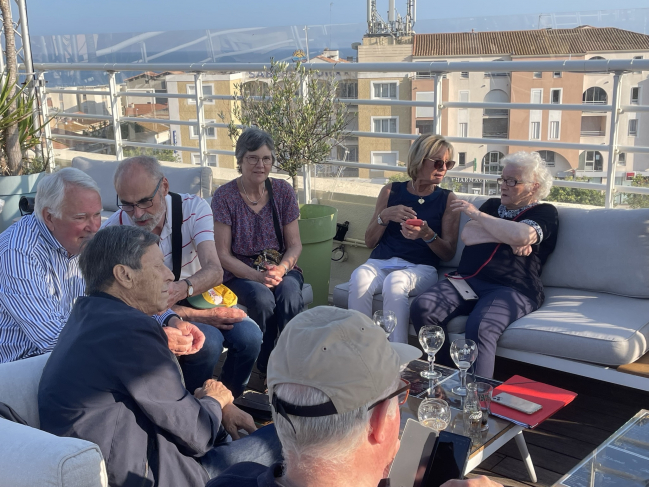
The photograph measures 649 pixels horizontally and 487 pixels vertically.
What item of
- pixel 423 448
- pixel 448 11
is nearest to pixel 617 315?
pixel 423 448

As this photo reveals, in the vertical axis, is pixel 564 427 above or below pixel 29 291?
below

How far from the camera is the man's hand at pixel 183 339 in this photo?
2.17m

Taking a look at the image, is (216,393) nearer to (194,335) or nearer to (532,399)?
(194,335)

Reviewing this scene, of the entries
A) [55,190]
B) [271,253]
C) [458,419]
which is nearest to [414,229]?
[271,253]

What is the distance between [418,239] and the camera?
11.7 feet

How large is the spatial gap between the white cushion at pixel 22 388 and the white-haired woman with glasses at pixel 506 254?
190 centimetres

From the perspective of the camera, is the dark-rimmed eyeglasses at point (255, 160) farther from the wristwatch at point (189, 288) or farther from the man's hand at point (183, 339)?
the man's hand at point (183, 339)

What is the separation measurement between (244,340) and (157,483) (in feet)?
4.19

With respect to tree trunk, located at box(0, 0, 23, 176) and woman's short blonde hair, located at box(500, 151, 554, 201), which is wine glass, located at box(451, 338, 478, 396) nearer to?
woman's short blonde hair, located at box(500, 151, 554, 201)

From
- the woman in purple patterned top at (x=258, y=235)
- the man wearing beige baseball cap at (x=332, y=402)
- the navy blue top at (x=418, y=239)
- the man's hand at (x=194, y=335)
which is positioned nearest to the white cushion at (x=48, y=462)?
the man wearing beige baseball cap at (x=332, y=402)

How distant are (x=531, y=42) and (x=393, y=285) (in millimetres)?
51904

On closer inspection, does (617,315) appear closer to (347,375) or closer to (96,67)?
(347,375)

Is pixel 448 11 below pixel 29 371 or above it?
above

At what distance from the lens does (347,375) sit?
0.96 m
